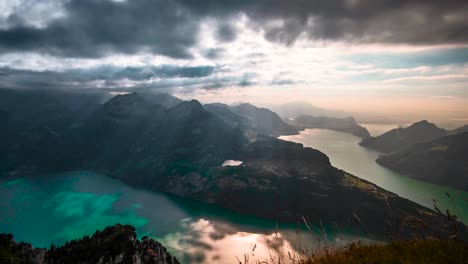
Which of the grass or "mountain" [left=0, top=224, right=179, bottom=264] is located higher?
the grass

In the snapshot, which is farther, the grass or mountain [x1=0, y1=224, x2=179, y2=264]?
mountain [x1=0, y1=224, x2=179, y2=264]

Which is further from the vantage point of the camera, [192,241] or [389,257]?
[192,241]

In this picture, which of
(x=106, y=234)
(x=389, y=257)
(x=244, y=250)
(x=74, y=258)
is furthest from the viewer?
(x=244, y=250)

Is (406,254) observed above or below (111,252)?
above

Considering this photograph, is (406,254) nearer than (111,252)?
Yes

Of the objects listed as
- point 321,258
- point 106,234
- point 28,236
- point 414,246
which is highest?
point 414,246

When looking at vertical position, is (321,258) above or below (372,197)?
above

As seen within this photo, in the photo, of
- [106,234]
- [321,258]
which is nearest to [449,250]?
[321,258]

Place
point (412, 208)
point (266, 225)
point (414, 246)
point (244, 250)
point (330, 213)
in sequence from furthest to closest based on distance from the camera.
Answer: point (330, 213) → point (266, 225) → point (412, 208) → point (244, 250) → point (414, 246)

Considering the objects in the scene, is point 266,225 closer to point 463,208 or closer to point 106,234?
point 106,234

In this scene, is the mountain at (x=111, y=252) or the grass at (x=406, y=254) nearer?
the grass at (x=406, y=254)

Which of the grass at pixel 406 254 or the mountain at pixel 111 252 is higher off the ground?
the grass at pixel 406 254
